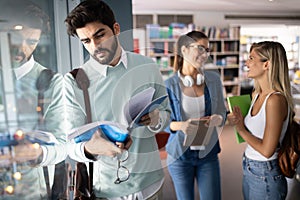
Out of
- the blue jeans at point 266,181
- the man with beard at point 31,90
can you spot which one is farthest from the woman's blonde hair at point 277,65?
the man with beard at point 31,90

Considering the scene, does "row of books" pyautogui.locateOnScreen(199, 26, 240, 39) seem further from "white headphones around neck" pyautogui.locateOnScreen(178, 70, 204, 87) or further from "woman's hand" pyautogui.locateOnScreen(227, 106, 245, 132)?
"white headphones around neck" pyautogui.locateOnScreen(178, 70, 204, 87)

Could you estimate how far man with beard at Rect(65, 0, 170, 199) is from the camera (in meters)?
0.62

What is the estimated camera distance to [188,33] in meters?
0.76

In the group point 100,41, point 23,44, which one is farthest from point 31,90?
point 100,41

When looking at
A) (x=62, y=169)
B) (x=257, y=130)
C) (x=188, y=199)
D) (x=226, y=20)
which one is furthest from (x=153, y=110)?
(x=226, y=20)

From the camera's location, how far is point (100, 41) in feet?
2.05

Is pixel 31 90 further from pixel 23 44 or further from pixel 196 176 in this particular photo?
pixel 196 176

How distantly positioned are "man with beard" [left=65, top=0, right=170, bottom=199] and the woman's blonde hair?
1.23 feet

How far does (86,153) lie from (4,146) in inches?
9.3

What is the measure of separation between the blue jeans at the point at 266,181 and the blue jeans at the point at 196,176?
0.45ft

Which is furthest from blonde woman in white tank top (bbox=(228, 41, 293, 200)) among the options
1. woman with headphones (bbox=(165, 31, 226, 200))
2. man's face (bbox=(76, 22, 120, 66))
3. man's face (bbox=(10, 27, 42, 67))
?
man's face (bbox=(10, 27, 42, 67))

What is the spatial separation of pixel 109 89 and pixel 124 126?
0.09m

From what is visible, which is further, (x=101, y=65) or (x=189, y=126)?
(x=189, y=126)

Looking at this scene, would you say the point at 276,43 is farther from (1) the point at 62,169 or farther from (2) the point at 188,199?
(1) the point at 62,169
